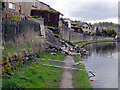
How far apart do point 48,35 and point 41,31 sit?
2.71m


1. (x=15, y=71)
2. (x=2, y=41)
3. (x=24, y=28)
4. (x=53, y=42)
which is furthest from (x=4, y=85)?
(x=53, y=42)

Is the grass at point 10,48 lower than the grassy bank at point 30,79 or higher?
higher

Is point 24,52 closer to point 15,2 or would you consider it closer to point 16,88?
point 16,88

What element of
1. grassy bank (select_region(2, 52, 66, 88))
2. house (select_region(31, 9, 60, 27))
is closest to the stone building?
house (select_region(31, 9, 60, 27))

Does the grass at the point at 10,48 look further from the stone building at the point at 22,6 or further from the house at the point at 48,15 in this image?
the house at the point at 48,15

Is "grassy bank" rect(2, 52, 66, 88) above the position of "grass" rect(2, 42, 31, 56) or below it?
below

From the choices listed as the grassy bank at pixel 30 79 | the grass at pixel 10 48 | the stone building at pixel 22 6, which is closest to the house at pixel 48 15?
the stone building at pixel 22 6

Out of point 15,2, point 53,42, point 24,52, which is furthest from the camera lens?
point 15,2

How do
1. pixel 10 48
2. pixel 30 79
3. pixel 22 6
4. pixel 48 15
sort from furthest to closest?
pixel 48 15 < pixel 22 6 < pixel 10 48 < pixel 30 79

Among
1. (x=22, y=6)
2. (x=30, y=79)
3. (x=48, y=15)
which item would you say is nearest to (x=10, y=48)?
(x=30, y=79)

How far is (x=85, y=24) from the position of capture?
100 metres

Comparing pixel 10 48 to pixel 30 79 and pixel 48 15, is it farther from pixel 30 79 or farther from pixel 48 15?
pixel 48 15

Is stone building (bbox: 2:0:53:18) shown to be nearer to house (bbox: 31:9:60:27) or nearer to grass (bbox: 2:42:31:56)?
house (bbox: 31:9:60:27)

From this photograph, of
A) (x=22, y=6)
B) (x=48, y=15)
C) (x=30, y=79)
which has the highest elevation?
(x=22, y=6)
